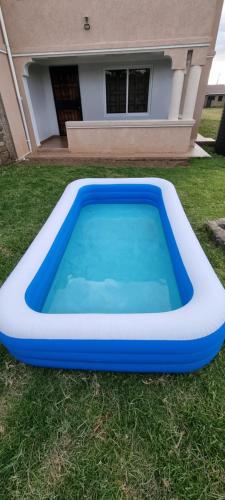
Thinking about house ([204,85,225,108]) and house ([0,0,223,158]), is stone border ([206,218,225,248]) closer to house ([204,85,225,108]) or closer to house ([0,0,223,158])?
house ([0,0,223,158])

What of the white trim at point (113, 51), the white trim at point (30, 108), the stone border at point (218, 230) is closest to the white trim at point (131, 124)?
the white trim at point (30, 108)

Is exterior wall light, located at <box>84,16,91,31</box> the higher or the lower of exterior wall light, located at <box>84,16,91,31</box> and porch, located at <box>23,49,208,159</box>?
the higher

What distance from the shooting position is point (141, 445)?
5.63ft

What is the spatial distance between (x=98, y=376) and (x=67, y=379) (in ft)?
0.86

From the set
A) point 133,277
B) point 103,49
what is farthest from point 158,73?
point 133,277

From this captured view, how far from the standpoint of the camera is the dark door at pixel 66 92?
350 inches

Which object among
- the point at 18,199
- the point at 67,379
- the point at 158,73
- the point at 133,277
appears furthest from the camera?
the point at 158,73

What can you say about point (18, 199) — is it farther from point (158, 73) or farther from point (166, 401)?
point (158, 73)

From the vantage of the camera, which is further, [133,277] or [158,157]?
[158,157]

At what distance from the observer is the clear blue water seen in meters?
2.96

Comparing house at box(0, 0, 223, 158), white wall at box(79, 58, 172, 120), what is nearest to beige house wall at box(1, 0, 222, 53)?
house at box(0, 0, 223, 158)

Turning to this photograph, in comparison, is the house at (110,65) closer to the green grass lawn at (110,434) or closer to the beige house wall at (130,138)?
the beige house wall at (130,138)

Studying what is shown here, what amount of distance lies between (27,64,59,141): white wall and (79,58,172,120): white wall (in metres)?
1.33

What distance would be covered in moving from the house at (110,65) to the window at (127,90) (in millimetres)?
30
